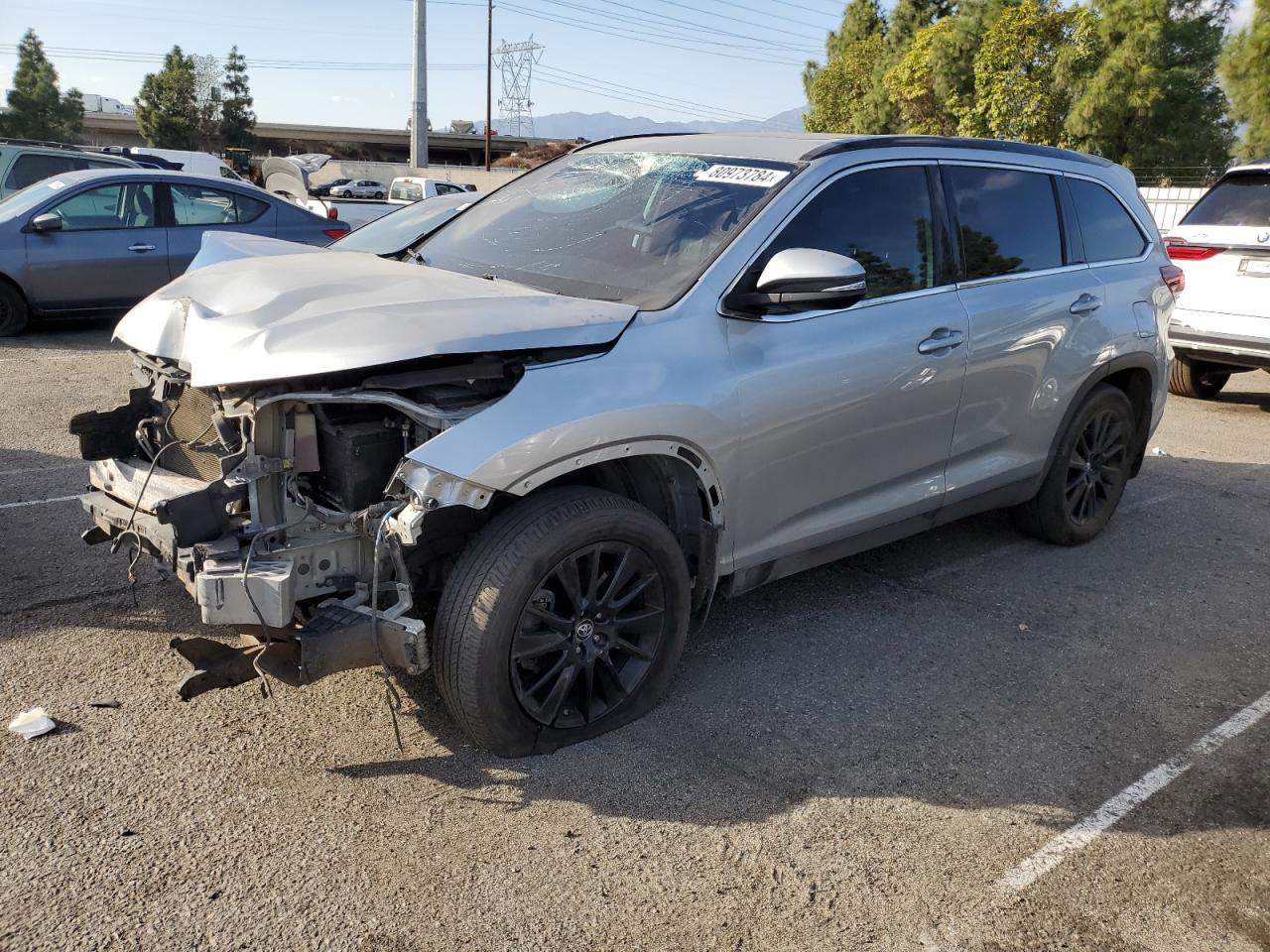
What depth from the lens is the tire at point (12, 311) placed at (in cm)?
976

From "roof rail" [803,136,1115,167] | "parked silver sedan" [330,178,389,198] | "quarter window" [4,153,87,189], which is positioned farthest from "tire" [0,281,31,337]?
"parked silver sedan" [330,178,389,198]

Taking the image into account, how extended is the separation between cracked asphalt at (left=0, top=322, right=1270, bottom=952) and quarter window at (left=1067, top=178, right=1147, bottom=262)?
1.81 metres

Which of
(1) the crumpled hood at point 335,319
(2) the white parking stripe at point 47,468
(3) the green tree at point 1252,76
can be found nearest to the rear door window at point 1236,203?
(1) the crumpled hood at point 335,319

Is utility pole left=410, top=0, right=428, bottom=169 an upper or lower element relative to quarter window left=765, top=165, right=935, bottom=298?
upper

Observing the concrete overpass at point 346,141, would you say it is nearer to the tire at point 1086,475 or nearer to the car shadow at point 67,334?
the car shadow at point 67,334

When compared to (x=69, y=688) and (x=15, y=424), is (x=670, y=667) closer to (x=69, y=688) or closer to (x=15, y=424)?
(x=69, y=688)

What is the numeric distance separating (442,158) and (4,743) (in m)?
106

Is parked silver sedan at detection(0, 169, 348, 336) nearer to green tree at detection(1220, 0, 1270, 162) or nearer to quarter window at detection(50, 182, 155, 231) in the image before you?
quarter window at detection(50, 182, 155, 231)

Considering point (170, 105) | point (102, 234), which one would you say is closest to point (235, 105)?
point (170, 105)

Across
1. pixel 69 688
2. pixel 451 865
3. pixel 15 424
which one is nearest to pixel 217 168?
pixel 15 424

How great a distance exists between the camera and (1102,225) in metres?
5.34

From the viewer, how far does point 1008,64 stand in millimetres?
33750

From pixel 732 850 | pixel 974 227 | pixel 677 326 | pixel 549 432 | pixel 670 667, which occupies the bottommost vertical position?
pixel 732 850

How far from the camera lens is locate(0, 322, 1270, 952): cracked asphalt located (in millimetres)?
2691
